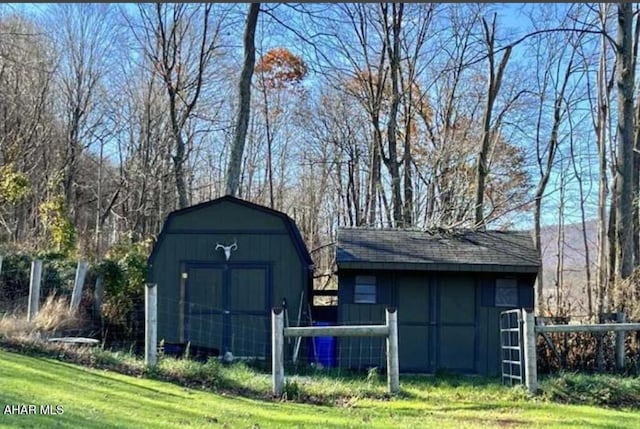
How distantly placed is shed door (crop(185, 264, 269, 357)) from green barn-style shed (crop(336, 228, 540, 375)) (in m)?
1.30

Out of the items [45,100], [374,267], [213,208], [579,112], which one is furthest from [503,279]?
[45,100]

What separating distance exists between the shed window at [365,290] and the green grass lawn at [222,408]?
7.61 feet

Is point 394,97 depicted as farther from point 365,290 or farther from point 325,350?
point 325,350

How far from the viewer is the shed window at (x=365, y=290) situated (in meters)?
10.0

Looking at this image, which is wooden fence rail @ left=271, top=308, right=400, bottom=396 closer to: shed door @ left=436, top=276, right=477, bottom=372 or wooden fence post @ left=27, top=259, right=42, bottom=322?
shed door @ left=436, top=276, right=477, bottom=372

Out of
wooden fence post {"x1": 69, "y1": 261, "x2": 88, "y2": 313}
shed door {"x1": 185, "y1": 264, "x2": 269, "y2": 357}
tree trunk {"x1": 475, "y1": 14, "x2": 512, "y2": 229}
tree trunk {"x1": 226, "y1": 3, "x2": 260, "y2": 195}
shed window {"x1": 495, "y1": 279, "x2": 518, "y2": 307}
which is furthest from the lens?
tree trunk {"x1": 475, "y1": 14, "x2": 512, "y2": 229}

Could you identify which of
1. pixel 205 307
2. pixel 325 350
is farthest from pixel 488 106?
pixel 205 307

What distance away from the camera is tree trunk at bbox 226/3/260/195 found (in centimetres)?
1394

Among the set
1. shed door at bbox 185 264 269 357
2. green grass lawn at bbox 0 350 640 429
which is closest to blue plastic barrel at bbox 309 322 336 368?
shed door at bbox 185 264 269 357

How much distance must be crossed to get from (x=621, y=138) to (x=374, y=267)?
5.29 metres

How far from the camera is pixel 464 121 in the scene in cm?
1905

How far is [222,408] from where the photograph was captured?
237 inches

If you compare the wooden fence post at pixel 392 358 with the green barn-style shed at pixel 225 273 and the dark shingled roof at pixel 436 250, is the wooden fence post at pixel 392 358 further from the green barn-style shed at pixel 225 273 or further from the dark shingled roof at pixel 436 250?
the green barn-style shed at pixel 225 273

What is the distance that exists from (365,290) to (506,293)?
2.19 metres
